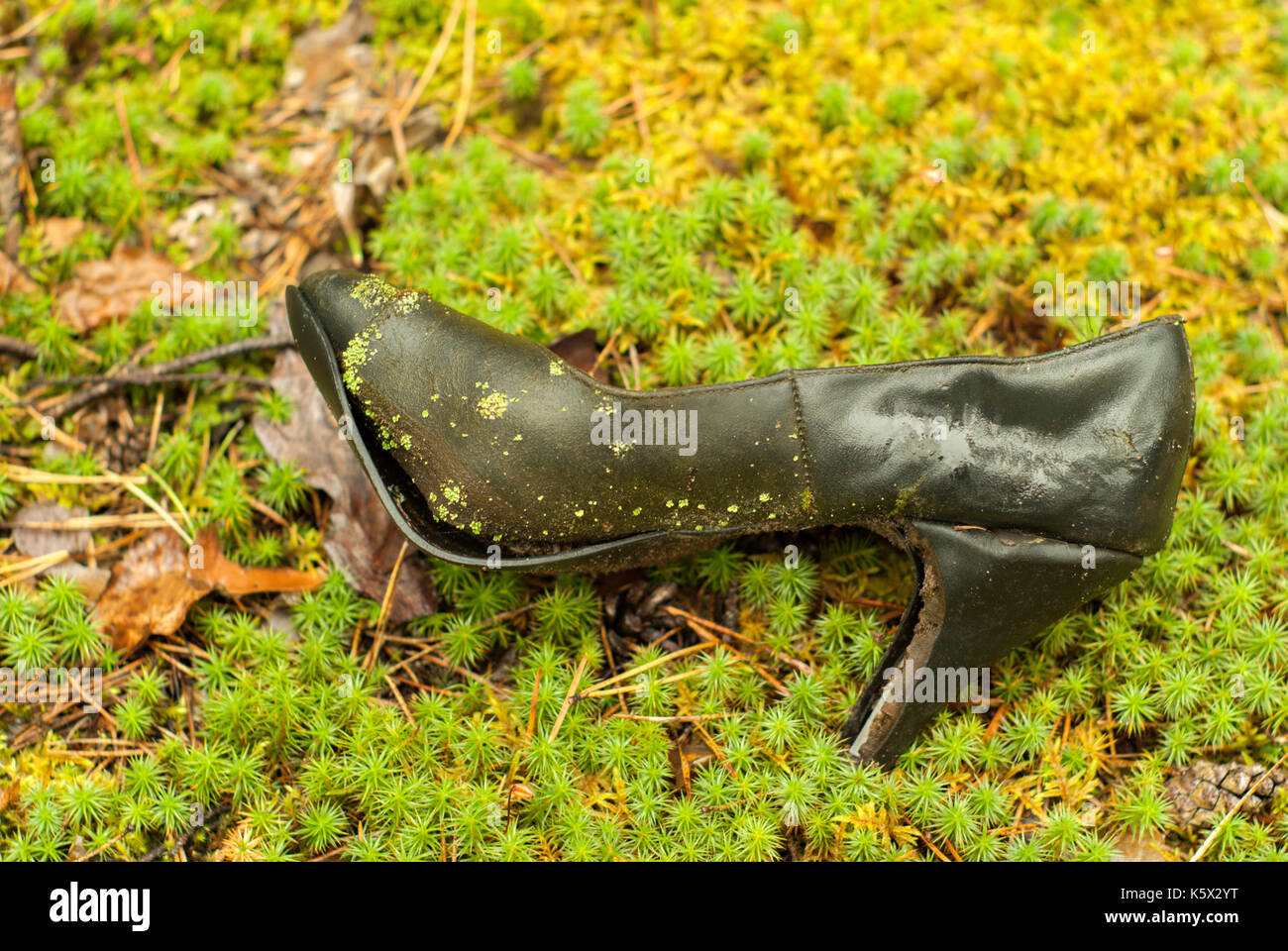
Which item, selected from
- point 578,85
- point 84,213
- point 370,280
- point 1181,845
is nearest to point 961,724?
point 1181,845

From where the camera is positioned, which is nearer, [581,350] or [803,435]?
[803,435]

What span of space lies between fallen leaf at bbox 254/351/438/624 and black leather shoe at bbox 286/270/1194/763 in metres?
0.29

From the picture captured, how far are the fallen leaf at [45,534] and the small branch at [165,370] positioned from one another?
12.2 inches

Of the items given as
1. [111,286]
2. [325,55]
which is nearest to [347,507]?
[111,286]

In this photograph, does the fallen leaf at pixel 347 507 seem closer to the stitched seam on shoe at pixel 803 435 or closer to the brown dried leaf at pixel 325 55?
the stitched seam on shoe at pixel 803 435

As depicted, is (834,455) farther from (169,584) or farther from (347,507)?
(169,584)

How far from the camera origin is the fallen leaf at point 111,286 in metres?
2.81

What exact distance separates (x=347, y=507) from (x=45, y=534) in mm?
910

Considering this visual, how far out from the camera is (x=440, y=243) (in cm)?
286

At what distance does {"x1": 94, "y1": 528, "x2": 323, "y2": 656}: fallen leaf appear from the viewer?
2.49 m

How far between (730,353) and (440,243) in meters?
1.02

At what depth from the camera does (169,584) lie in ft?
8.28

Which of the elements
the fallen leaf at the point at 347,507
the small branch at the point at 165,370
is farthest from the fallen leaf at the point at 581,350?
the small branch at the point at 165,370
